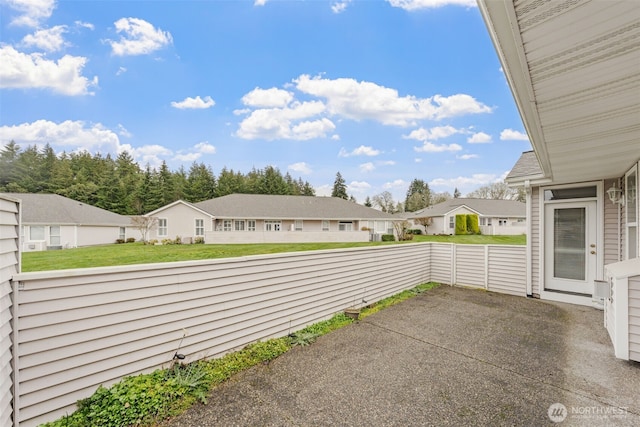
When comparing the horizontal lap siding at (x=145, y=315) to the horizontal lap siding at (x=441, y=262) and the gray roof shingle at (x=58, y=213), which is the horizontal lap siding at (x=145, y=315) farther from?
the gray roof shingle at (x=58, y=213)

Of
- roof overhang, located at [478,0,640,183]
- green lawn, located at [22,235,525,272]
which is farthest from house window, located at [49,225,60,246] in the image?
roof overhang, located at [478,0,640,183]

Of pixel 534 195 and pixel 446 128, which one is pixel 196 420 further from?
pixel 446 128

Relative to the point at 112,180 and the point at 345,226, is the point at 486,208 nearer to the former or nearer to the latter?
the point at 345,226

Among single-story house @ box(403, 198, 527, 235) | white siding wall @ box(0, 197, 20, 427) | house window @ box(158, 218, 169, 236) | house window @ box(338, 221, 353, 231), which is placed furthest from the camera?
single-story house @ box(403, 198, 527, 235)

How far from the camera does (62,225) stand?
17516mm

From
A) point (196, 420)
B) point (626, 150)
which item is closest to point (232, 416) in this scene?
point (196, 420)

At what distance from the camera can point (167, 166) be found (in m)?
35.8

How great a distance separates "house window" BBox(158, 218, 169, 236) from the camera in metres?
19.9

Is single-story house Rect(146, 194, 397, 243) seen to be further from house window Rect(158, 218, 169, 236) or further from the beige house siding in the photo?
the beige house siding

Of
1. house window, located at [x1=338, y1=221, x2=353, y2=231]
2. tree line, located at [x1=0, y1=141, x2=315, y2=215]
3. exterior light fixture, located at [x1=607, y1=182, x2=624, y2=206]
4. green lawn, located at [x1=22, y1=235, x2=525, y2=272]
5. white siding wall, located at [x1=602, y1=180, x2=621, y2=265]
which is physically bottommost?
green lawn, located at [x1=22, y1=235, x2=525, y2=272]

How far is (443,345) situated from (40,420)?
413 cm

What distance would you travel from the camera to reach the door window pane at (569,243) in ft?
18.9

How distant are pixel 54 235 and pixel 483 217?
34677 millimetres

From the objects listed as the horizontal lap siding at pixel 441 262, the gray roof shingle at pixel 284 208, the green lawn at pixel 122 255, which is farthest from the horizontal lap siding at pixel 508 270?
the gray roof shingle at pixel 284 208
